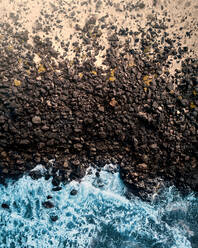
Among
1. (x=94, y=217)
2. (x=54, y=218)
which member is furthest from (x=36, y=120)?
(x=94, y=217)

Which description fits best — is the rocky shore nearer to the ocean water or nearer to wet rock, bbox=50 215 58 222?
the ocean water

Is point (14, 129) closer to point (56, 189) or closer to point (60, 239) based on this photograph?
point (56, 189)

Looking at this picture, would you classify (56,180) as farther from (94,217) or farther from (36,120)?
(36,120)

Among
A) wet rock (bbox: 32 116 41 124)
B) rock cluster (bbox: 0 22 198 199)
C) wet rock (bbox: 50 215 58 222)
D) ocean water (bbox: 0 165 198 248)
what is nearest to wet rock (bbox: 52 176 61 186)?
rock cluster (bbox: 0 22 198 199)

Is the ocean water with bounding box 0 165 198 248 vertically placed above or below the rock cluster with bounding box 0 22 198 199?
below

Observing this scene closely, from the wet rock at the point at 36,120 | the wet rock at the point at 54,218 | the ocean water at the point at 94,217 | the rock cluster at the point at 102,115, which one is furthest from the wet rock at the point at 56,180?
the wet rock at the point at 36,120

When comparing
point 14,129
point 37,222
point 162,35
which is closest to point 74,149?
→ point 14,129

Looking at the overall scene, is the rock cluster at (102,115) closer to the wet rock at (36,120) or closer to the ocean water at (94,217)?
the wet rock at (36,120)
